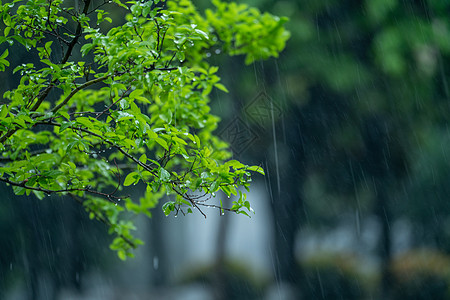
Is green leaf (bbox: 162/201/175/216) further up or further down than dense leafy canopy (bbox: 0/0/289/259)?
further down

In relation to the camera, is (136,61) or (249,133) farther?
(249,133)

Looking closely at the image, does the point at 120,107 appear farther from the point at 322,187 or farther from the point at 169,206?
the point at 322,187

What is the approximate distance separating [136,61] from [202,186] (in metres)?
0.62

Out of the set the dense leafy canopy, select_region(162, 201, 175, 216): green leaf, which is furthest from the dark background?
select_region(162, 201, 175, 216): green leaf

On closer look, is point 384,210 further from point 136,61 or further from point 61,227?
point 136,61

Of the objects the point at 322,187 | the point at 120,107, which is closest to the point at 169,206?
the point at 120,107

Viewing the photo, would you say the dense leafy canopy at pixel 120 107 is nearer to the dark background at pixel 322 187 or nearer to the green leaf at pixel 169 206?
the green leaf at pixel 169 206

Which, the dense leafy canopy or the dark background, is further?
the dark background

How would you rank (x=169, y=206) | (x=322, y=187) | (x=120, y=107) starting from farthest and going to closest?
1. (x=322, y=187)
2. (x=120, y=107)
3. (x=169, y=206)

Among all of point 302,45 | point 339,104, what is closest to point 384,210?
point 339,104

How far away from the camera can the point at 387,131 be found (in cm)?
700

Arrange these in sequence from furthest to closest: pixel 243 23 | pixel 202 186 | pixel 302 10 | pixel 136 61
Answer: pixel 302 10 → pixel 243 23 → pixel 136 61 → pixel 202 186

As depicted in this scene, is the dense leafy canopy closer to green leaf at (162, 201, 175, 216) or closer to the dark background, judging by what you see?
green leaf at (162, 201, 175, 216)

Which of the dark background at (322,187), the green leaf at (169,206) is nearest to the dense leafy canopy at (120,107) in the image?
the green leaf at (169,206)
